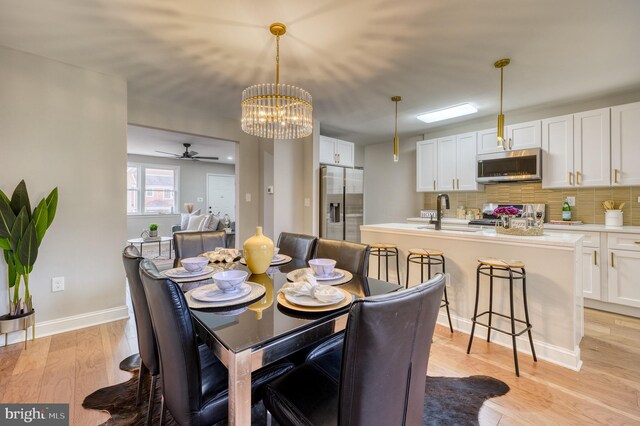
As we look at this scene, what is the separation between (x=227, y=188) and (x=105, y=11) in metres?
7.38

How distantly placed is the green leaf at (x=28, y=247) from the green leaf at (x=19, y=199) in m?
0.19

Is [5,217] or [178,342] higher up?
[5,217]

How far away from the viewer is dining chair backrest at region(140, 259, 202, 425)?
989 millimetres

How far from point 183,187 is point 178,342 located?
7969 millimetres

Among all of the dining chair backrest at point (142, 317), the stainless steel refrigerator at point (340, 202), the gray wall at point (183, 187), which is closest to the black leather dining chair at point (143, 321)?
the dining chair backrest at point (142, 317)

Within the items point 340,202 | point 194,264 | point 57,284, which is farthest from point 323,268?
point 340,202

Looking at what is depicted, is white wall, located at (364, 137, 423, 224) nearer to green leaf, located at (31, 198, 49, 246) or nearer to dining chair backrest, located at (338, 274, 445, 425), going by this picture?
dining chair backrest, located at (338, 274, 445, 425)

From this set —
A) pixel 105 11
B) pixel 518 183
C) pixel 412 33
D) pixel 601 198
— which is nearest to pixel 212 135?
pixel 105 11

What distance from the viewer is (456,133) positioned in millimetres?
4504

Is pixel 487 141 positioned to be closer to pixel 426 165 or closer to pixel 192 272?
pixel 426 165

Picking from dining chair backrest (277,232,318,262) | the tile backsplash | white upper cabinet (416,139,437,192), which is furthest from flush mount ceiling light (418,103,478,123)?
dining chair backrest (277,232,318,262)

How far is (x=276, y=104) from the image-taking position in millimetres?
2035

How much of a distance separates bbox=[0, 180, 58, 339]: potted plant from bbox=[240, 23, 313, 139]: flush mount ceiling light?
5.78 feet

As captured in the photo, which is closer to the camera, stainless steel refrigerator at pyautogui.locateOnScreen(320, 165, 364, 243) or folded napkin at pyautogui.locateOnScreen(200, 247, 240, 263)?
folded napkin at pyautogui.locateOnScreen(200, 247, 240, 263)
